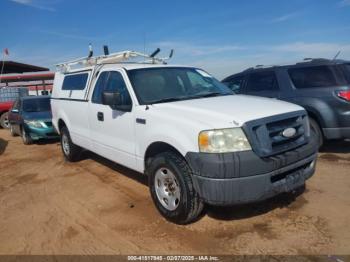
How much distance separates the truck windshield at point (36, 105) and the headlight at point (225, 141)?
9035 mm

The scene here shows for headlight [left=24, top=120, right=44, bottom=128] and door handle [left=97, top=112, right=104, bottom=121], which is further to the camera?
headlight [left=24, top=120, right=44, bottom=128]

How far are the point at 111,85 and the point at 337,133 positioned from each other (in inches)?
173

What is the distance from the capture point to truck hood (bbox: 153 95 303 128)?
3635 millimetres

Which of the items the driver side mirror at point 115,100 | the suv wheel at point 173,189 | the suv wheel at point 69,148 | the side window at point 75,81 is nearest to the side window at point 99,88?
the side window at point 75,81

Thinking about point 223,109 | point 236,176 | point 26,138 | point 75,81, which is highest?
point 75,81

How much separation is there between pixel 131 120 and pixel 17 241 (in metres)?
2.05

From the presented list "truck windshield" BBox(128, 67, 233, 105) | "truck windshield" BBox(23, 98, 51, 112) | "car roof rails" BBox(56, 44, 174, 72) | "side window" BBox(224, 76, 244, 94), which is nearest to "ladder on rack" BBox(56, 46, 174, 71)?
"car roof rails" BBox(56, 44, 174, 72)

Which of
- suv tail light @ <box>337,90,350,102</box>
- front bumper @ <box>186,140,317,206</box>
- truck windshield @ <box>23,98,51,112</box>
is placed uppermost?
suv tail light @ <box>337,90,350,102</box>

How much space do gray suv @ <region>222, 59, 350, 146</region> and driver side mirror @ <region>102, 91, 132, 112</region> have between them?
3512 millimetres

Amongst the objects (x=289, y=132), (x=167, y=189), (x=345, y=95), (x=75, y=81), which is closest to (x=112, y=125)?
(x=167, y=189)

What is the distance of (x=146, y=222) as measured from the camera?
4.28 metres

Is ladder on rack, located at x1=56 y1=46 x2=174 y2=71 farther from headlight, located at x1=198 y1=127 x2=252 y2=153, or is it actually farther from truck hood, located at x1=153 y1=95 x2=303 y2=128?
headlight, located at x1=198 y1=127 x2=252 y2=153

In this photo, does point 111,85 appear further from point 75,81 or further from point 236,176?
point 236,176

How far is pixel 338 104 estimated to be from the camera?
21.3 ft
